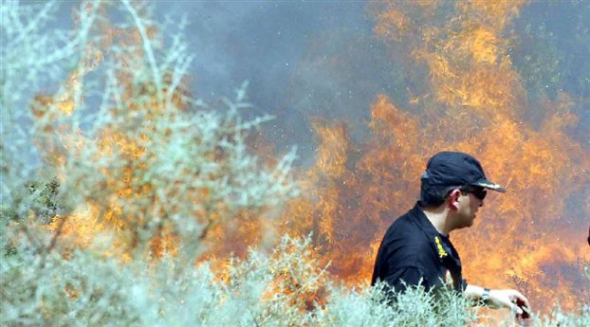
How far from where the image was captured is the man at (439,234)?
345 centimetres

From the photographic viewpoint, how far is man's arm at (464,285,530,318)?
3477 millimetres

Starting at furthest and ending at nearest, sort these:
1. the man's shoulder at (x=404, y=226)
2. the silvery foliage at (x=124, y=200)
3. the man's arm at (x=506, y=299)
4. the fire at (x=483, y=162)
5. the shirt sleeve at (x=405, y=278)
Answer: the fire at (x=483, y=162), the man's shoulder at (x=404, y=226), the man's arm at (x=506, y=299), the shirt sleeve at (x=405, y=278), the silvery foliage at (x=124, y=200)

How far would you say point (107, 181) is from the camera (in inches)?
116

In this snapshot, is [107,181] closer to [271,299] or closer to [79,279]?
Result: [79,279]

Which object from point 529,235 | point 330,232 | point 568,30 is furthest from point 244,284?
point 568,30

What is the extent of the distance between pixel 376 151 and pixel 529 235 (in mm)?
3661

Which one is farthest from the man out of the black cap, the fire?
the fire

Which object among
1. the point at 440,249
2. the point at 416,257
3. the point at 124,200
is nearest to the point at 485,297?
the point at 440,249

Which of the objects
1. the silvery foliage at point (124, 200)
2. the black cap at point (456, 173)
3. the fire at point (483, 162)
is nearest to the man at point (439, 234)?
the black cap at point (456, 173)

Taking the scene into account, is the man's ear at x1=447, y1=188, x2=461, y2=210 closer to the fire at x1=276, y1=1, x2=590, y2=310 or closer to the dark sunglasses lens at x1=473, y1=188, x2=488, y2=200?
→ the dark sunglasses lens at x1=473, y1=188, x2=488, y2=200

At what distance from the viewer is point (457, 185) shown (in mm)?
3637

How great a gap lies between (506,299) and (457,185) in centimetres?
51

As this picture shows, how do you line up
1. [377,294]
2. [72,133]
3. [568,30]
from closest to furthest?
[72,133], [377,294], [568,30]

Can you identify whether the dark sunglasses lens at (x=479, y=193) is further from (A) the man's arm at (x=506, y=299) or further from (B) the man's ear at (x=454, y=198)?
(A) the man's arm at (x=506, y=299)
